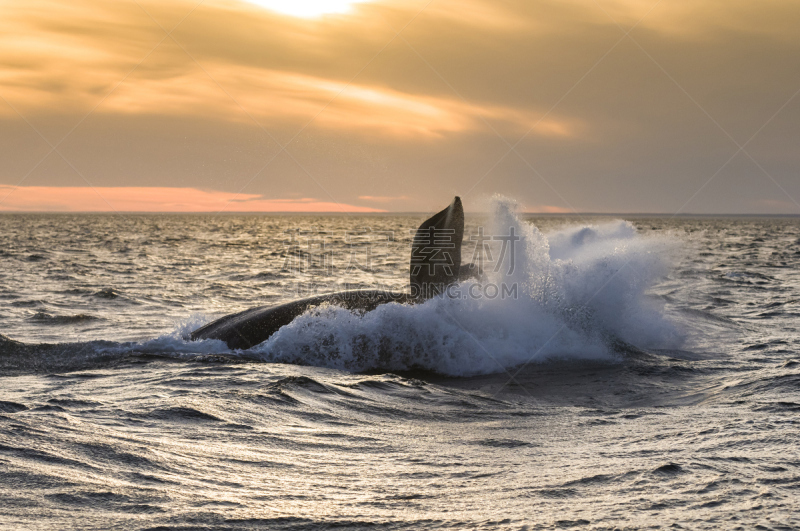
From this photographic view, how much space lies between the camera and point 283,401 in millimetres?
6438

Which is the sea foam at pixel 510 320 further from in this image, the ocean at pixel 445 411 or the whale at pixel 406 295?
the whale at pixel 406 295

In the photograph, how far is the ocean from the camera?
354 cm

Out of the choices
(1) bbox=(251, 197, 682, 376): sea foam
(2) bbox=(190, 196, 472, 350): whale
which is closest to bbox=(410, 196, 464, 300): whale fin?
(2) bbox=(190, 196, 472, 350): whale

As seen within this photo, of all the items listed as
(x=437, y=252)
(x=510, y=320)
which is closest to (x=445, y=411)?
(x=437, y=252)

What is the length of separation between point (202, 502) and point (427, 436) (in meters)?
2.25

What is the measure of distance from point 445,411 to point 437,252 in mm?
3306

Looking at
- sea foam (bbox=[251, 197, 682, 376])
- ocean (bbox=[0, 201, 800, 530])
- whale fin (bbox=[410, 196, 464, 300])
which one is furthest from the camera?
sea foam (bbox=[251, 197, 682, 376])

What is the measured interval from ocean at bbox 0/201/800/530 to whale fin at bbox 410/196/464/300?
0.96ft

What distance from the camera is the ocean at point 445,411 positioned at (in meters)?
3.54

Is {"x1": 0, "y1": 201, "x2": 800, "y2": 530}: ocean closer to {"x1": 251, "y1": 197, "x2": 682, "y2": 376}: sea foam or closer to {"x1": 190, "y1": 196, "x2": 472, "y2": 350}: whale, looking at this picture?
{"x1": 251, "y1": 197, "x2": 682, "y2": 376}: sea foam

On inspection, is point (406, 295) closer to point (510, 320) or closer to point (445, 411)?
point (510, 320)

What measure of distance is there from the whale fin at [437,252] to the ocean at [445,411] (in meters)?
0.29

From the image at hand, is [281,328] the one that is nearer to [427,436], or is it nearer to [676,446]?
[427,436]

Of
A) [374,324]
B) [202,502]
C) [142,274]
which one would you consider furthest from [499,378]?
[142,274]
